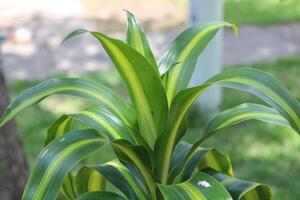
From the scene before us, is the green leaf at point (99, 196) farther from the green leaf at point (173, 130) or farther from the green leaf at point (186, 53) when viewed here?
the green leaf at point (186, 53)

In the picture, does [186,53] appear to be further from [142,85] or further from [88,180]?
[88,180]

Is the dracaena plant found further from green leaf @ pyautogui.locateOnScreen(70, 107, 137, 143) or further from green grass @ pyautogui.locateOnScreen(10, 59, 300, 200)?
green grass @ pyautogui.locateOnScreen(10, 59, 300, 200)

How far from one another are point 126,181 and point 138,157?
16 cm

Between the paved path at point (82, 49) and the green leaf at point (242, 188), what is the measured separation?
12.8 ft

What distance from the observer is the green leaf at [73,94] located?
1432 mm

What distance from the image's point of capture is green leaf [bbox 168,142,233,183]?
1590mm

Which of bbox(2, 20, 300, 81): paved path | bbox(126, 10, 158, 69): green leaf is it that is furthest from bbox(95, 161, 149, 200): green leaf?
bbox(2, 20, 300, 81): paved path

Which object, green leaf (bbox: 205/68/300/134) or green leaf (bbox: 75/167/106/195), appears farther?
green leaf (bbox: 75/167/106/195)

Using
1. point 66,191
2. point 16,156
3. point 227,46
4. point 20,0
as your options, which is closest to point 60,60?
point 227,46

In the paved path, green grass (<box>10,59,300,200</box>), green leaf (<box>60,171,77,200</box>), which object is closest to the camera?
green leaf (<box>60,171,77,200</box>)

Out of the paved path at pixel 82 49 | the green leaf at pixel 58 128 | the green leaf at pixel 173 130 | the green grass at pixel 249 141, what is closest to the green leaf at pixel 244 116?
the green leaf at pixel 173 130

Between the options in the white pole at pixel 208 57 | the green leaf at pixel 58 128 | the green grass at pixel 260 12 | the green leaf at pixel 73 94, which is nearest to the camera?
the green leaf at pixel 73 94

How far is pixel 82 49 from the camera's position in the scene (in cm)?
606

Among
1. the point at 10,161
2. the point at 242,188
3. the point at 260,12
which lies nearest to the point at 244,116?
the point at 242,188
